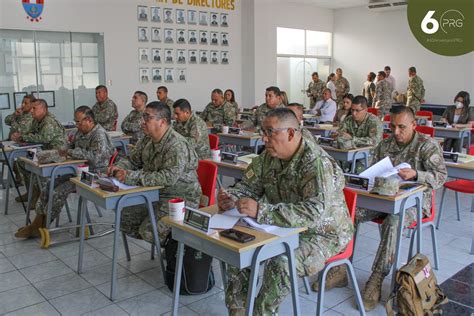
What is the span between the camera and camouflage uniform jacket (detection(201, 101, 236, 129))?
25.3 feet

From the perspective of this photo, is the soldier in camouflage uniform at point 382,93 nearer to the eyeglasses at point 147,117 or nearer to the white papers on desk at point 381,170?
the white papers on desk at point 381,170

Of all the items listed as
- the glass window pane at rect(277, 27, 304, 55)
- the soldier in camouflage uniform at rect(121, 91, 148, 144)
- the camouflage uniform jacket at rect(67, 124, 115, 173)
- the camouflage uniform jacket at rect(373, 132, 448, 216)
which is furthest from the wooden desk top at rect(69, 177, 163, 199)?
the glass window pane at rect(277, 27, 304, 55)

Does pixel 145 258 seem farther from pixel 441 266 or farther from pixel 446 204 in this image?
pixel 446 204

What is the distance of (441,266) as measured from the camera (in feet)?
11.8

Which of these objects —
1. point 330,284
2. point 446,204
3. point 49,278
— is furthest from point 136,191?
point 446,204

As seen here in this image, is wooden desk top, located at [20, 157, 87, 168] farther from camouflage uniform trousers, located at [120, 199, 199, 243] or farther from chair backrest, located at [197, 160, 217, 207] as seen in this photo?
chair backrest, located at [197, 160, 217, 207]

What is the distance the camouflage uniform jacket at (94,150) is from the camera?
427cm

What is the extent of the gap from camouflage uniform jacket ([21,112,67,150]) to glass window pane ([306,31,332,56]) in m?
10.6

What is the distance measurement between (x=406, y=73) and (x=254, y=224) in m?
12.7

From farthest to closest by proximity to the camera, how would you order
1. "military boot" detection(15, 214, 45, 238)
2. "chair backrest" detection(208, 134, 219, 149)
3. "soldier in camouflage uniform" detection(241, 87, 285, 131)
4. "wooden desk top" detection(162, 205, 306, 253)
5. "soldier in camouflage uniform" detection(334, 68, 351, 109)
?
1. "soldier in camouflage uniform" detection(334, 68, 351, 109)
2. "soldier in camouflage uniform" detection(241, 87, 285, 131)
3. "chair backrest" detection(208, 134, 219, 149)
4. "military boot" detection(15, 214, 45, 238)
5. "wooden desk top" detection(162, 205, 306, 253)

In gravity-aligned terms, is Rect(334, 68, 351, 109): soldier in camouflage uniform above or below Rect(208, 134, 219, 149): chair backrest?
above

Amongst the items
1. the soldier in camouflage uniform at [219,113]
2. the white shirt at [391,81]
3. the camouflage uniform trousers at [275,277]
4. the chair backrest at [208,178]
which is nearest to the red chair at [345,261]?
the camouflage uniform trousers at [275,277]

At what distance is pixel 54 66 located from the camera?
8891 millimetres

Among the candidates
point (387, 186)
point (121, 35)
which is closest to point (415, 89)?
point (121, 35)
